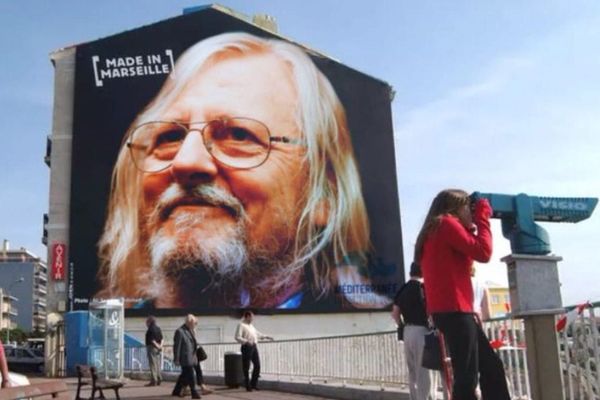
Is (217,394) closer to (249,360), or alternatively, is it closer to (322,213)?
(249,360)

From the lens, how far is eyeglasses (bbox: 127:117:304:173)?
39438 millimetres

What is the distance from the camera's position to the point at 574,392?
587 centimetres

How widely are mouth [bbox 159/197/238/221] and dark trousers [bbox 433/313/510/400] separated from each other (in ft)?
113

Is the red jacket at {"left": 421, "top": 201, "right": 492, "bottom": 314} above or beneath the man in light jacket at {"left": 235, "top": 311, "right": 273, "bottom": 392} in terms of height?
above

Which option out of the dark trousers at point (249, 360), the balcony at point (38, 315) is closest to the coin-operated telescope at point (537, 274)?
the dark trousers at point (249, 360)

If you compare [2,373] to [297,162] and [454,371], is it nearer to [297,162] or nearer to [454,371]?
[454,371]

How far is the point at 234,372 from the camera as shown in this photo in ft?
56.0

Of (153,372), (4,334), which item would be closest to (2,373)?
(153,372)

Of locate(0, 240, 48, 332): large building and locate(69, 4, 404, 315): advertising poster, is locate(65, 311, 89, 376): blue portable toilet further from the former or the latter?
locate(0, 240, 48, 332): large building

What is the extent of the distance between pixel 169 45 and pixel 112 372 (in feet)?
75.0

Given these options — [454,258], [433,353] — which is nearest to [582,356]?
[433,353]

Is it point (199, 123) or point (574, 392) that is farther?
point (199, 123)

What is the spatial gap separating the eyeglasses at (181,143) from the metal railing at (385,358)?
17270 mm

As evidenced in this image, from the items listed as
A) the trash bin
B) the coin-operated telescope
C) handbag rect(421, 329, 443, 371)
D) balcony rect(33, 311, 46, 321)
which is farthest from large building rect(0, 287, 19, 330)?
the coin-operated telescope
